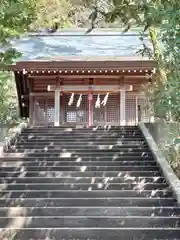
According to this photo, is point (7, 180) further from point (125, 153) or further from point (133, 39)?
point (133, 39)

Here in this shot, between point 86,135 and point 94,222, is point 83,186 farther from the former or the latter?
point 86,135

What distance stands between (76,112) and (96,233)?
1001 centimetres

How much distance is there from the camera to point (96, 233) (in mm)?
5387

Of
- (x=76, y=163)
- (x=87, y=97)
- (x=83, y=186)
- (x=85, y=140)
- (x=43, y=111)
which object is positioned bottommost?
(x=43, y=111)

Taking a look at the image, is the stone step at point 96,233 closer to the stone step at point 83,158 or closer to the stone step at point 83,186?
the stone step at point 83,186

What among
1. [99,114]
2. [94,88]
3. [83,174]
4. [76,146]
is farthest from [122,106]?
[83,174]

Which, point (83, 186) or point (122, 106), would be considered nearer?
point (83, 186)

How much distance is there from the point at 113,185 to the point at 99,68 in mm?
7456

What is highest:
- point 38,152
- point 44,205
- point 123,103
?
point 44,205

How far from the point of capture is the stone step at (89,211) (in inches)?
237

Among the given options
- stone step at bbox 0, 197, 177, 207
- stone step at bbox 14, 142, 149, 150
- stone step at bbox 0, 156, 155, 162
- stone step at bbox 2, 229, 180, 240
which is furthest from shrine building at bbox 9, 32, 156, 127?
stone step at bbox 2, 229, 180, 240

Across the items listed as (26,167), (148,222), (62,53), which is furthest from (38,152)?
(62,53)

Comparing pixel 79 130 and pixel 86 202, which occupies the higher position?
pixel 86 202

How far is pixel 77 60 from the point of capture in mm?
14289
